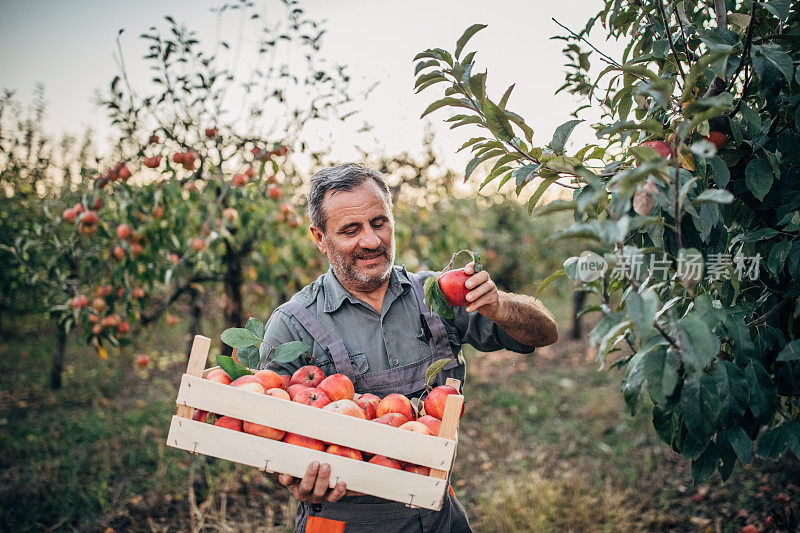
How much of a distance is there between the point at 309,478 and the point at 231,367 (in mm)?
407

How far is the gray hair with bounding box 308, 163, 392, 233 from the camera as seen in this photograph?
5.76ft

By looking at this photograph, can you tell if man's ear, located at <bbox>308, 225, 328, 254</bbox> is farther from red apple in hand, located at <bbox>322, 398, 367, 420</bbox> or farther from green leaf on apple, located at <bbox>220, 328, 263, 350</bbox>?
red apple in hand, located at <bbox>322, 398, 367, 420</bbox>

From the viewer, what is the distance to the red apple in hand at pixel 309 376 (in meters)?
1.47

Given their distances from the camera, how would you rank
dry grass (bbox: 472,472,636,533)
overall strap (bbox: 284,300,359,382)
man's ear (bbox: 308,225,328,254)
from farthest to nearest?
1. dry grass (bbox: 472,472,636,533)
2. man's ear (bbox: 308,225,328,254)
3. overall strap (bbox: 284,300,359,382)

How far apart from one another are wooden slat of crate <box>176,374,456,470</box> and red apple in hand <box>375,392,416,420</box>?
0.19 metres

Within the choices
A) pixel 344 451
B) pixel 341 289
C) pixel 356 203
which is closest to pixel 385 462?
pixel 344 451

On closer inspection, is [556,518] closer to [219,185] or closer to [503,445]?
[503,445]

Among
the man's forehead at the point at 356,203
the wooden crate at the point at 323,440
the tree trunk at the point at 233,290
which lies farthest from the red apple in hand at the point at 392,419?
the tree trunk at the point at 233,290

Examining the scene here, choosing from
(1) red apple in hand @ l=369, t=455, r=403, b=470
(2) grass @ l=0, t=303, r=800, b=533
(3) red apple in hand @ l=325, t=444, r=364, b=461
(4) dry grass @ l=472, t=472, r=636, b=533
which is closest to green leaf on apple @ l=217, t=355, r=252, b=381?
(3) red apple in hand @ l=325, t=444, r=364, b=461

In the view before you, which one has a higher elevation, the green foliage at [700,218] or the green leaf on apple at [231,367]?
the green foliage at [700,218]

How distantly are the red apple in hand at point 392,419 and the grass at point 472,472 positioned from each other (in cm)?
179

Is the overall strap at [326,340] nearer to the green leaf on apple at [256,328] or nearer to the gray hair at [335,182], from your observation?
the green leaf on apple at [256,328]

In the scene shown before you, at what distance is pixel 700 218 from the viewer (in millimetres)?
1014

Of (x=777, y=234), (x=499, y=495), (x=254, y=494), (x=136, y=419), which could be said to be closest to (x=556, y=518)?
(x=499, y=495)
